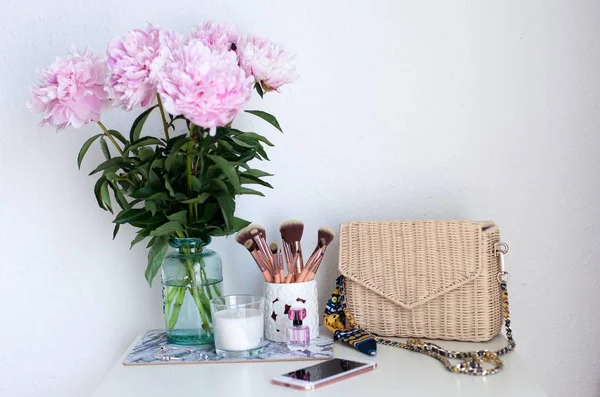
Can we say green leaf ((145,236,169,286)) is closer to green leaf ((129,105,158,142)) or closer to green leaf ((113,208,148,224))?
green leaf ((113,208,148,224))

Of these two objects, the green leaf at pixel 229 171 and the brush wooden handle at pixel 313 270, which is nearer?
the green leaf at pixel 229 171

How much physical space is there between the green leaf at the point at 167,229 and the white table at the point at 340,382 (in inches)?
7.9

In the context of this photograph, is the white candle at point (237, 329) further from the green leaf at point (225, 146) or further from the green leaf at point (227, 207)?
the green leaf at point (225, 146)

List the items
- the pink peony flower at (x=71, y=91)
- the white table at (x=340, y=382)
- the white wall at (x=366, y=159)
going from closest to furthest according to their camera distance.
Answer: the white table at (x=340, y=382)
the pink peony flower at (x=71, y=91)
the white wall at (x=366, y=159)

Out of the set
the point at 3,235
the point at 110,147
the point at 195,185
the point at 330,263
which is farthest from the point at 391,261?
the point at 3,235

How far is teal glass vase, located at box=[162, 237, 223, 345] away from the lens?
1206 mm

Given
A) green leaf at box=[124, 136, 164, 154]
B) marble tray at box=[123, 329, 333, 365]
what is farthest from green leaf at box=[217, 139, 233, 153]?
marble tray at box=[123, 329, 333, 365]

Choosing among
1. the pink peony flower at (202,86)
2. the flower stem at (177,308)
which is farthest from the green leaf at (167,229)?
the pink peony flower at (202,86)

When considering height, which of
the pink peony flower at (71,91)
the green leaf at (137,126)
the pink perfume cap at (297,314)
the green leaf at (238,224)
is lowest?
the pink perfume cap at (297,314)

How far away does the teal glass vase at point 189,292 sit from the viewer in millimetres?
1206

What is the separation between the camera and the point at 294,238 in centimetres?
125

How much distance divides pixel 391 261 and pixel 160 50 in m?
0.50

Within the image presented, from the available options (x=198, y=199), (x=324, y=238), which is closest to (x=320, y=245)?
(x=324, y=238)

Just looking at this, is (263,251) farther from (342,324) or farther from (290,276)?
(342,324)
